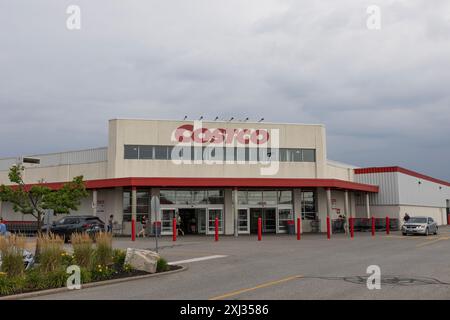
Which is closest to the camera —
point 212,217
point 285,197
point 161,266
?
point 161,266

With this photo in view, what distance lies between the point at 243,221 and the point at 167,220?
5838 mm

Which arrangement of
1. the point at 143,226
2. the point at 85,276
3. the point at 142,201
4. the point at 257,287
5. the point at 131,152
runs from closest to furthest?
the point at 257,287
the point at 85,276
the point at 143,226
the point at 131,152
the point at 142,201

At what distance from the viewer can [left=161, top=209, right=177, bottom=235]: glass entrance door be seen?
119 feet

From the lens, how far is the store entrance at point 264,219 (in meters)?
38.7

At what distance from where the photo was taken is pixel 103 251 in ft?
48.3

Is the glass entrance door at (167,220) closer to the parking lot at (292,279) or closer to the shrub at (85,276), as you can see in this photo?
the parking lot at (292,279)

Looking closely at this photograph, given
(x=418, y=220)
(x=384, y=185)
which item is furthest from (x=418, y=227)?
(x=384, y=185)

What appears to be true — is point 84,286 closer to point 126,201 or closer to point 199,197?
point 126,201

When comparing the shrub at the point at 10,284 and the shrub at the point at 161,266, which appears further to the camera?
the shrub at the point at 161,266

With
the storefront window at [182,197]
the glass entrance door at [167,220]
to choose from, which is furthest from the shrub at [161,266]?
the storefront window at [182,197]

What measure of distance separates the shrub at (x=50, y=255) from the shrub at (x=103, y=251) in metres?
1.24

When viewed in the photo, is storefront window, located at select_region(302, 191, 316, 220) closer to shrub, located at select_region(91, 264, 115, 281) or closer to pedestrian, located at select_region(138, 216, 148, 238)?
pedestrian, located at select_region(138, 216, 148, 238)

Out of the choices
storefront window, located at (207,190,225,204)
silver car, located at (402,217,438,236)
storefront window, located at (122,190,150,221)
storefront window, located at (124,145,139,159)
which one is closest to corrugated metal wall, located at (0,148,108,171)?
storefront window, located at (124,145,139,159)
